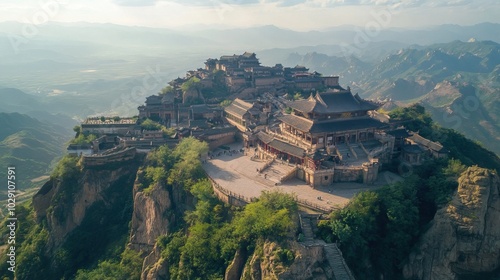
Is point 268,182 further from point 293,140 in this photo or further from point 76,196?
point 76,196

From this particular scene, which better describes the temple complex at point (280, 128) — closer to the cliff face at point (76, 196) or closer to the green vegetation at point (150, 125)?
the green vegetation at point (150, 125)

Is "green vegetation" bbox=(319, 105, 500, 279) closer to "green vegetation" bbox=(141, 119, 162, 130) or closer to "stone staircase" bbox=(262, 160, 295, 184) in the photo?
"stone staircase" bbox=(262, 160, 295, 184)

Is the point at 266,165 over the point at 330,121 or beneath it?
beneath

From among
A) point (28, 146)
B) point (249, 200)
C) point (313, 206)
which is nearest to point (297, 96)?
point (249, 200)

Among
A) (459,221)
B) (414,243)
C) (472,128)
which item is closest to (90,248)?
(414,243)

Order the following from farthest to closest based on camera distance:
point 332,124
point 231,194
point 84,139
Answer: point 84,139, point 332,124, point 231,194

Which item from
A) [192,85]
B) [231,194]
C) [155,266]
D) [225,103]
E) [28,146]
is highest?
[192,85]

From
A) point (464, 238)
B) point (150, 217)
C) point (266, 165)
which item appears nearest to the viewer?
point (464, 238)

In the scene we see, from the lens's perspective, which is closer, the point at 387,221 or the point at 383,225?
the point at 387,221
